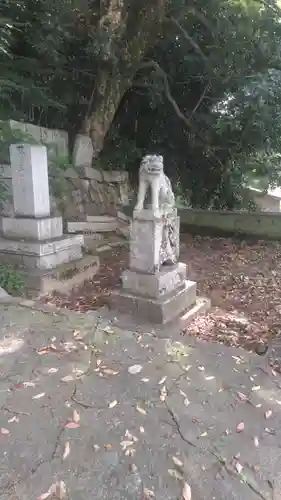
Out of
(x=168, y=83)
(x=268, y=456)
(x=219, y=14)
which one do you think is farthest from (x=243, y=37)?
(x=268, y=456)

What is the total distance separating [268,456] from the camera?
6.54 feet

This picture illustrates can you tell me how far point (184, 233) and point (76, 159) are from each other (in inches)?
113

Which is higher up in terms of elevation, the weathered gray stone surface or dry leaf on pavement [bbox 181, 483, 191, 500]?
the weathered gray stone surface

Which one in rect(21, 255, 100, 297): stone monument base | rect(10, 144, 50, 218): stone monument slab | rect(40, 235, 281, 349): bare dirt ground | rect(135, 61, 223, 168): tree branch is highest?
rect(135, 61, 223, 168): tree branch

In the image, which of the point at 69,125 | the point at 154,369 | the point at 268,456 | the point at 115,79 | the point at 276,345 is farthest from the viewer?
the point at 69,125

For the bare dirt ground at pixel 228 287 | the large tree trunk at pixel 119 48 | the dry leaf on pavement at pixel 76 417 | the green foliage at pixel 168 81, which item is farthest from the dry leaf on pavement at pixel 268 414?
the large tree trunk at pixel 119 48

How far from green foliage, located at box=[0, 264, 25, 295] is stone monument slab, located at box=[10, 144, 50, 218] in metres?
0.78

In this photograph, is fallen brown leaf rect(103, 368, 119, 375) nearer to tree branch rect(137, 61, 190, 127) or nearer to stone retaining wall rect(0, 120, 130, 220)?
stone retaining wall rect(0, 120, 130, 220)

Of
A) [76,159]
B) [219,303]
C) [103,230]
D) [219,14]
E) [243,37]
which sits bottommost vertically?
[219,303]

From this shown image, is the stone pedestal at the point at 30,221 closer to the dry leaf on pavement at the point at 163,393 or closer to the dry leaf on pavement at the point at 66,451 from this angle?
the dry leaf on pavement at the point at 163,393

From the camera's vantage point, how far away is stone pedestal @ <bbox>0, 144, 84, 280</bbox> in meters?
4.76

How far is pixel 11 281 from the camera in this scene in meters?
4.49

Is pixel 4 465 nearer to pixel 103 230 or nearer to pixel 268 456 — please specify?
pixel 268 456

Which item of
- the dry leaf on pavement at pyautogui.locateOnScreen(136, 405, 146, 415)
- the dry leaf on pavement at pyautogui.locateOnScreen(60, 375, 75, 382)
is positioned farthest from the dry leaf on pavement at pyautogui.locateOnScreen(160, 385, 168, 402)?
the dry leaf on pavement at pyautogui.locateOnScreen(60, 375, 75, 382)
